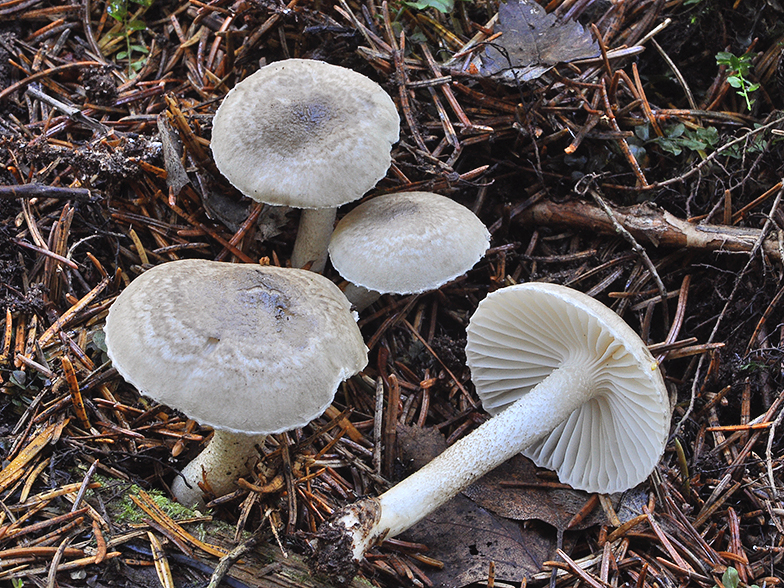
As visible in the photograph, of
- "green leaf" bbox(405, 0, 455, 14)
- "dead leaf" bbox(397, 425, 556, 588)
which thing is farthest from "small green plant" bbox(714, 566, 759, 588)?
"green leaf" bbox(405, 0, 455, 14)

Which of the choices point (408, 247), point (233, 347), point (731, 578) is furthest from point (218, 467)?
point (731, 578)

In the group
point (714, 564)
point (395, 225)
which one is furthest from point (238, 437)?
point (714, 564)

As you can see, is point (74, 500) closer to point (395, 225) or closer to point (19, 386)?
point (19, 386)

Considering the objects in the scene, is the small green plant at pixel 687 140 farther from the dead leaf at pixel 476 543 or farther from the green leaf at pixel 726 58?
the dead leaf at pixel 476 543

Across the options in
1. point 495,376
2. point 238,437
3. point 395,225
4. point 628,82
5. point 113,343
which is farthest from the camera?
point 628,82

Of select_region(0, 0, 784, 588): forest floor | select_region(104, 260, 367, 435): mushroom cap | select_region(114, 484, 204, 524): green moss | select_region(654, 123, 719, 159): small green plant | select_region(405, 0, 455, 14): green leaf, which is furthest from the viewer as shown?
select_region(654, 123, 719, 159): small green plant

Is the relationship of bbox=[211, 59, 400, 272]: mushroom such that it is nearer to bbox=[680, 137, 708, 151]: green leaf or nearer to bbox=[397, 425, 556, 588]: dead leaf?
bbox=[397, 425, 556, 588]: dead leaf

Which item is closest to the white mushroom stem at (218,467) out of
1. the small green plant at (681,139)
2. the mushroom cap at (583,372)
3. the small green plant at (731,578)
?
the mushroom cap at (583,372)
